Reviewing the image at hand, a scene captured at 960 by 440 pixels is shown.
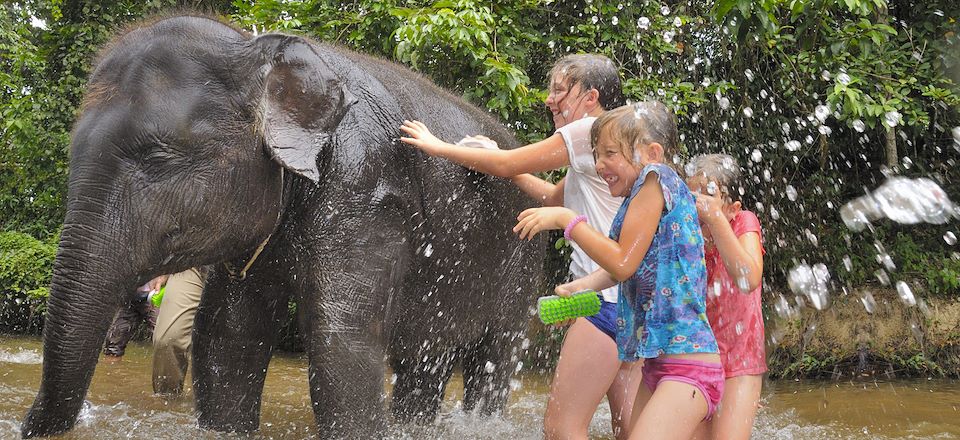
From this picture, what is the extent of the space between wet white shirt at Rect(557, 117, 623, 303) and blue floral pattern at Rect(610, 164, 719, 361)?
48cm

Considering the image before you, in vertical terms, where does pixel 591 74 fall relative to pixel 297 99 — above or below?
above

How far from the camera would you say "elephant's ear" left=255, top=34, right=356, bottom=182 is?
10.7 feet

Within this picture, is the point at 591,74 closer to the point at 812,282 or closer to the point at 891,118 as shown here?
the point at 891,118

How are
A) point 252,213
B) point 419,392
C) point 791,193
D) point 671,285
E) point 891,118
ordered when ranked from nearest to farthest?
point 671,285 < point 252,213 < point 419,392 < point 891,118 < point 791,193

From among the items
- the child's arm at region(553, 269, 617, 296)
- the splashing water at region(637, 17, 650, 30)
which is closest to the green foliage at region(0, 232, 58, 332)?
the splashing water at region(637, 17, 650, 30)

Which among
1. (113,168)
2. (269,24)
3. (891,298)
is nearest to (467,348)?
(113,168)

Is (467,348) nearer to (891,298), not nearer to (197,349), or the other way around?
(197,349)

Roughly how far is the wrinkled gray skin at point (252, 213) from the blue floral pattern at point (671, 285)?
3.06 feet

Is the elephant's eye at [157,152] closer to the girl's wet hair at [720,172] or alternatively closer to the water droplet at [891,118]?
the girl's wet hair at [720,172]

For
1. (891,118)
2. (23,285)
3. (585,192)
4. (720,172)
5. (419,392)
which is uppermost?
(891,118)

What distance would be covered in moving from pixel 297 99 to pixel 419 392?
6.20 feet

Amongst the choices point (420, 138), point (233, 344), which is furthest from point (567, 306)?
point (233, 344)

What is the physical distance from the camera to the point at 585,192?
356 centimetres

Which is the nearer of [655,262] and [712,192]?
[655,262]
